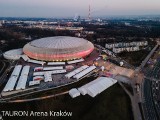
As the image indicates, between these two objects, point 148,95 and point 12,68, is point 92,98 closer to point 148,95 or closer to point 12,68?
point 148,95

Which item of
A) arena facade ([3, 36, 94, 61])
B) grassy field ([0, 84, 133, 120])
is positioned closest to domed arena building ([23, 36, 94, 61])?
arena facade ([3, 36, 94, 61])

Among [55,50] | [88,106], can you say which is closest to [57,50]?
[55,50]

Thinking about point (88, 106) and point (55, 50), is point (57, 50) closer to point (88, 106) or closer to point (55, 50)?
point (55, 50)

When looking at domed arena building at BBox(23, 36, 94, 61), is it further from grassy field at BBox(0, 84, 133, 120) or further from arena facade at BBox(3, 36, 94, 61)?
grassy field at BBox(0, 84, 133, 120)

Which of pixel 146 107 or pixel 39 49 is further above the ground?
pixel 39 49

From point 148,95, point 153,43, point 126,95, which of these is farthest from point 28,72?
point 153,43

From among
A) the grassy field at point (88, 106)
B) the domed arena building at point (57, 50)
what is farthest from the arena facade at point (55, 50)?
the grassy field at point (88, 106)

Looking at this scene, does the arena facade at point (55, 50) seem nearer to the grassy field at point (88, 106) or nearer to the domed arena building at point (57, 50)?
the domed arena building at point (57, 50)
